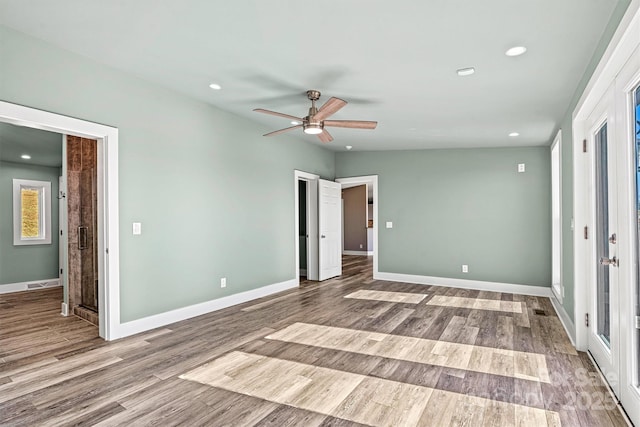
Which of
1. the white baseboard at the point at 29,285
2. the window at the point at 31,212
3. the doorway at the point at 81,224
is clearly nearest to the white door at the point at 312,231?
the doorway at the point at 81,224

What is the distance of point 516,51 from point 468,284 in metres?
4.47

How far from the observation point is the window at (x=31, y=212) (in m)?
6.55

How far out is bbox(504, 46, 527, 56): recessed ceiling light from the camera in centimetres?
278

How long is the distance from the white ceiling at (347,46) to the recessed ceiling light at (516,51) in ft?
0.16

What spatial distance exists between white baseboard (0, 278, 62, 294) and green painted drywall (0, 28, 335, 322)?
4307mm

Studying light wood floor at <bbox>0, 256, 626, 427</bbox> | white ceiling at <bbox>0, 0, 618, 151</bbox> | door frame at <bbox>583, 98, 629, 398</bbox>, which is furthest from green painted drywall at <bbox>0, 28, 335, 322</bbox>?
door frame at <bbox>583, 98, 629, 398</bbox>

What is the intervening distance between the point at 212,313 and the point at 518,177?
5324 millimetres

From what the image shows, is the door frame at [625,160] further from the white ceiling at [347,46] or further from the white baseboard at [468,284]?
the white baseboard at [468,284]

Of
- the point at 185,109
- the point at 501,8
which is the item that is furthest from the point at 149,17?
the point at 501,8

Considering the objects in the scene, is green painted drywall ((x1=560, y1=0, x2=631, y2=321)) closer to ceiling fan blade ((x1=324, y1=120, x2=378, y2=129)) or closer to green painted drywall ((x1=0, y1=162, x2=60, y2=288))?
ceiling fan blade ((x1=324, y1=120, x2=378, y2=129))

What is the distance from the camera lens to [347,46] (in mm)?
2836

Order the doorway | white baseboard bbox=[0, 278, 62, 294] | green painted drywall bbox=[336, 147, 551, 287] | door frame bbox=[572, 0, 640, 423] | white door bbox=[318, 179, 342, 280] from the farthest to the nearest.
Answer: white door bbox=[318, 179, 342, 280] → white baseboard bbox=[0, 278, 62, 294] → green painted drywall bbox=[336, 147, 551, 287] → the doorway → door frame bbox=[572, 0, 640, 423]

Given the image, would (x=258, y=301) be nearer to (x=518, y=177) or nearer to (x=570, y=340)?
(x=570, y=340)

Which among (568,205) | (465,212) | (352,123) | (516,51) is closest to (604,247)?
(568,205)
